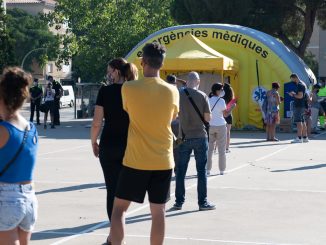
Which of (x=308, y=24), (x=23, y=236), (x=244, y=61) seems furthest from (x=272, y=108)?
(x=308, y=24)

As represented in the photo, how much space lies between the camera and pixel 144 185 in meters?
7.05

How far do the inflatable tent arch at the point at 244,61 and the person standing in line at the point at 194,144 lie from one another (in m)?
16.8

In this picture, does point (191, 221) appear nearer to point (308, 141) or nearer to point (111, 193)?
point (111, 193)

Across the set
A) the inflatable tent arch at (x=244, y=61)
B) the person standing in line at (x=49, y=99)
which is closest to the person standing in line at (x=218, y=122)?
the inflatable tent arch at (x=244, y=61)

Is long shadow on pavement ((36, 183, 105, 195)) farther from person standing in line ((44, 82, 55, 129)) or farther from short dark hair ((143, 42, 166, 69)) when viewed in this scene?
person standing in line ((44, 82, 55, 129))

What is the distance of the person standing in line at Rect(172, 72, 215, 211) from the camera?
10695 millimetres

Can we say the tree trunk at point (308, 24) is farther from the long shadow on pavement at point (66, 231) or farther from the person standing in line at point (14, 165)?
the person standing in line at point (14, 165)

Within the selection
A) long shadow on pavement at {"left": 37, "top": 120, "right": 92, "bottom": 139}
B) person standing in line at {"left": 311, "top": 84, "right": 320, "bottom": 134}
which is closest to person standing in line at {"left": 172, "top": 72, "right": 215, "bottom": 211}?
long shadow on pavement at {"left": 37, "top": 120, "right": 92, "bottom": 139}

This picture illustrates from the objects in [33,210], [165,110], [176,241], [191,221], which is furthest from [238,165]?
[33,210]

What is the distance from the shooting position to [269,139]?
918 inches

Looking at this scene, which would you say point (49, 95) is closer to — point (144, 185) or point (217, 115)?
point (217, 115)

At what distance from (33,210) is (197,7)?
34.1 metres

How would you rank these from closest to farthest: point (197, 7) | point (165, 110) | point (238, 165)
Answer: point (165, 110) < point (238, 165) < point (197, 7)

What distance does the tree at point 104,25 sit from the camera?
1879 inches
